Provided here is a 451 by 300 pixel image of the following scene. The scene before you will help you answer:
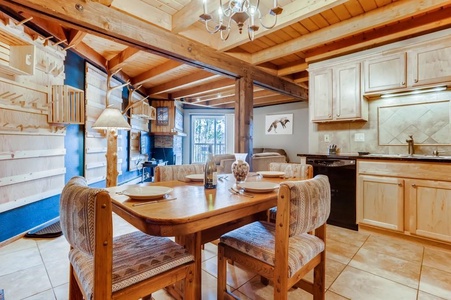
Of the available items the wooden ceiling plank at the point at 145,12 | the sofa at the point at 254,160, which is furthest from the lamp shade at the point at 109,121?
the sofa at the point at 254,160

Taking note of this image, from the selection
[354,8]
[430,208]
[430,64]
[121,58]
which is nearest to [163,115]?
[121,58]

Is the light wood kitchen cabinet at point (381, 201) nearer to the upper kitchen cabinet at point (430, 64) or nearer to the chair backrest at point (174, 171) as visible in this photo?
the upper kitchen cabinet at point (430, 64)

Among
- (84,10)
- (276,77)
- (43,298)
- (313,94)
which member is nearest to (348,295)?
(43,298)

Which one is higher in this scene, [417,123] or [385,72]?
[385,72]

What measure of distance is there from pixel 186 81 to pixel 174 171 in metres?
3.14

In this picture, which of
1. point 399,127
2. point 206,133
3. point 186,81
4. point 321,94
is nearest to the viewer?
point 399,127

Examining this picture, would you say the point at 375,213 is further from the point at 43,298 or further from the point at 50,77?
the point at 50,77

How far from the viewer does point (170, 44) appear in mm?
2703

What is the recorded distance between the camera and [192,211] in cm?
108

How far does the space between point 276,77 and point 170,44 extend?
240 centimetres

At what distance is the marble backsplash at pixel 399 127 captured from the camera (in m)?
2.82

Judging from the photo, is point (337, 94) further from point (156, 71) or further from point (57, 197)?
point (57, 197)

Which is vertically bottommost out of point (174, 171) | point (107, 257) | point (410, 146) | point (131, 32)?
point (107, 257)

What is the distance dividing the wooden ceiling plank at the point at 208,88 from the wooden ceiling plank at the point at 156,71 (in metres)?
1.24
